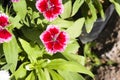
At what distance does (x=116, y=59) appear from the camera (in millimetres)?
2980

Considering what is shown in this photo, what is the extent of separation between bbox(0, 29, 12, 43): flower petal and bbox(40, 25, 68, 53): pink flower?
0.58 feet

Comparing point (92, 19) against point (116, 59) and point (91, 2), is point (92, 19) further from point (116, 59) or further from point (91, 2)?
point (116, 59)

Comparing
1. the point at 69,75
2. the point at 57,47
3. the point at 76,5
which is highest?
the point at 76,5

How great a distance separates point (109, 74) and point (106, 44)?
1.04 ft

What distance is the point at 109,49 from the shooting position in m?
2.97

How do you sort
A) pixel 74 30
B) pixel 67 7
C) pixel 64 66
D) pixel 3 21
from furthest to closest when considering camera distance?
pixel 67 7
pixel 74 30
pixel 64 66
pixel 3 21

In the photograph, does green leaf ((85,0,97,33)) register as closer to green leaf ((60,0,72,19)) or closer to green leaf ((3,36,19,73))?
green leaf ((60,0,72,19))

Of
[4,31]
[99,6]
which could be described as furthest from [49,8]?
[99,6]

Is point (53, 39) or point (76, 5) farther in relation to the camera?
point (76, 5)

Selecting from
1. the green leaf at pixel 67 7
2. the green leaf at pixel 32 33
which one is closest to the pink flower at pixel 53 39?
the green leaf at pixel 32 33

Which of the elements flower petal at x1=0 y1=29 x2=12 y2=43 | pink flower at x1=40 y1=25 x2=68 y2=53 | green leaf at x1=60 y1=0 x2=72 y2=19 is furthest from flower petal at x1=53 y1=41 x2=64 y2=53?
green leaf at x1=60 y1=0 x2=72 y2=19

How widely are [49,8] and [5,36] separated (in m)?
0.29

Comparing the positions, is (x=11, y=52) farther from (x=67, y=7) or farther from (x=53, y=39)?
(x=67, y=7)

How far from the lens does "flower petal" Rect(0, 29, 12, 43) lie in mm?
1874
